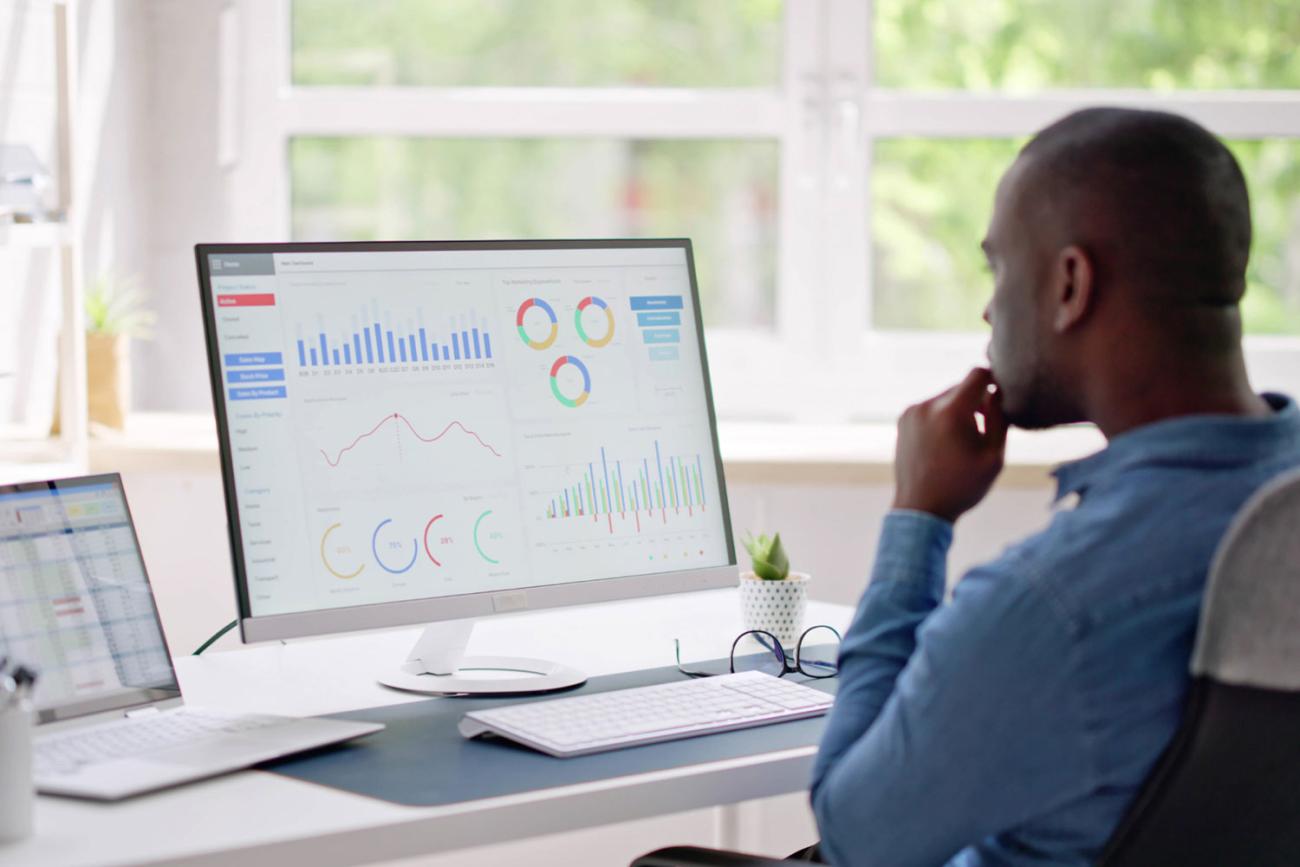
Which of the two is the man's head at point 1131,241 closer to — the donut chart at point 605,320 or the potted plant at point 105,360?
the donut chart at point 605,320

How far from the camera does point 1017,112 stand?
9.94ft

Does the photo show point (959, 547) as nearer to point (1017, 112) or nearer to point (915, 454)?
point (1017, 112)

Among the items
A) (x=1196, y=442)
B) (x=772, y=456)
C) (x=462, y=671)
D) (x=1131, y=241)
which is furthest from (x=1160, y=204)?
(x=772, y=456)

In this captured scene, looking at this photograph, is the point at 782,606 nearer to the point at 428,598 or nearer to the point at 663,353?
the point at 663,353

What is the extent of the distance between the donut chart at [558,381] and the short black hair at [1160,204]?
0.68 metres

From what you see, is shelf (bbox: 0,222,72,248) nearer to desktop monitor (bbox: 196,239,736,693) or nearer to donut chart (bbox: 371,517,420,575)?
desktop monitor (bbox: 196,239,736,693)

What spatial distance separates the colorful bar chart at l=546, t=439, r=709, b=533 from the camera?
168 centimetres

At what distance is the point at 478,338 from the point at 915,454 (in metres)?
0.52

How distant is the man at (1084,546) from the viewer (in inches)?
41.0

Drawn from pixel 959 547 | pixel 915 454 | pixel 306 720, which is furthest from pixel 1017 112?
pixel 306 720

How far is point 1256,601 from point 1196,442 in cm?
14

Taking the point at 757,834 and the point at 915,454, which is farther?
the point at 757,834

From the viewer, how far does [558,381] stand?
1.68 m

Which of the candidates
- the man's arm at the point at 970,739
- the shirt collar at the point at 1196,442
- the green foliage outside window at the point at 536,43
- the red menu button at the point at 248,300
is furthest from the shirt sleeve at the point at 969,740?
the green foliage outside window at the point at 536,43
